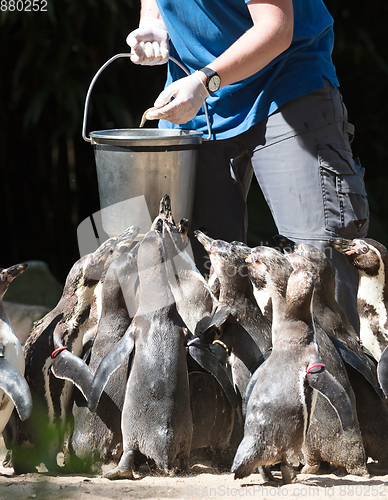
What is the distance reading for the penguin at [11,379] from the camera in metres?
1.91

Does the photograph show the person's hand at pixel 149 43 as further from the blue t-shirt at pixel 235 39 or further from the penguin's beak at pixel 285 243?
the penguin's beak at pixel 285 243

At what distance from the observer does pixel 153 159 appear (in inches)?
91.7

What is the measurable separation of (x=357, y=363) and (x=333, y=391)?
281 mm

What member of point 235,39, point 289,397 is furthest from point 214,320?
point 235,39

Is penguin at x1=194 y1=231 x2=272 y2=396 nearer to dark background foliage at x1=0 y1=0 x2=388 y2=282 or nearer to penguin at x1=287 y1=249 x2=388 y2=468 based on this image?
penguin at x1=287 y1=249 x2=388 y2=468

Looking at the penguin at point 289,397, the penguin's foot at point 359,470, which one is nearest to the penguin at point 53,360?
the penguin at point 289,397

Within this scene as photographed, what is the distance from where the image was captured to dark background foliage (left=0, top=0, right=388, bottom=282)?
5.04m

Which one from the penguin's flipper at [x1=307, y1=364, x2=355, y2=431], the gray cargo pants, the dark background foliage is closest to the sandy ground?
the penguin's flipper at [x1=307, y1=364, x2=355, y2=431]

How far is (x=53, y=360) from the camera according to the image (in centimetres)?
212

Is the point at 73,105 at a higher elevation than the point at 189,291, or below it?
higher

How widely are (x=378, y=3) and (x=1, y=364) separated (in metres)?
5.18

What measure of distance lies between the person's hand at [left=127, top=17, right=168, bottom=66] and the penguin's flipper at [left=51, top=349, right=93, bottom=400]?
1313mm

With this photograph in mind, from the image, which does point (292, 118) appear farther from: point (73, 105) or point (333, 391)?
point (73, 105)

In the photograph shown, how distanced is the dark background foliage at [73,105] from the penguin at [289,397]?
3423mm
